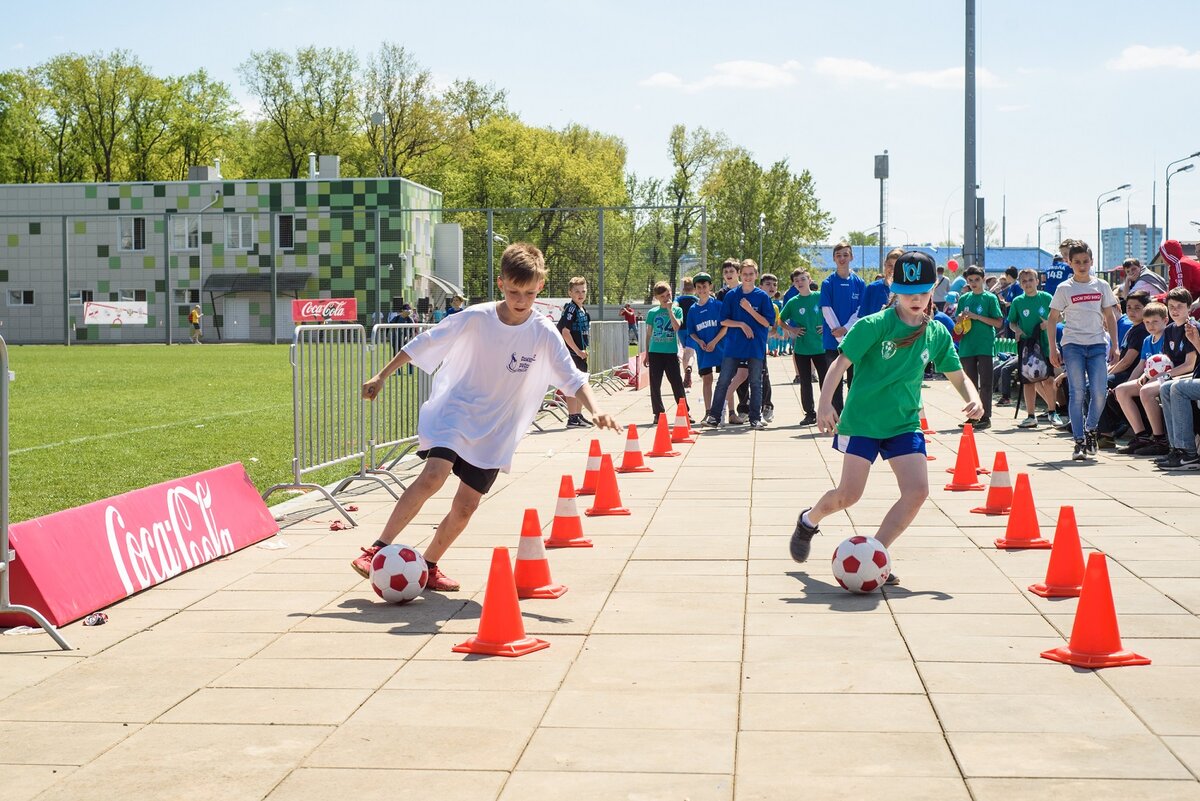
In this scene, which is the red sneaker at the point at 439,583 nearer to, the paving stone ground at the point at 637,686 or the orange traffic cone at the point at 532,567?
the paving stone ground at the point at 637,686

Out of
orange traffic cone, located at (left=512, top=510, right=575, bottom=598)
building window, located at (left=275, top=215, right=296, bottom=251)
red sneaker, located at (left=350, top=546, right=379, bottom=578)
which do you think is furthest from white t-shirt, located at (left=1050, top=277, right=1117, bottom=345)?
building window, located at (left=275, top=215, right=296, bottom=251)

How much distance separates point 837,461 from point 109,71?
80.4 metres

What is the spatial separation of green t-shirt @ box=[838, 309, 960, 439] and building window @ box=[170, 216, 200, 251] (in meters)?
61.8

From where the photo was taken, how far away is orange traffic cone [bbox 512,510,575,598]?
713 cm

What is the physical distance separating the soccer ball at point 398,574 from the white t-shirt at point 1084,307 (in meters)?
8.49

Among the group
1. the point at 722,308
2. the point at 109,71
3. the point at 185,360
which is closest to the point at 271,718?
the point at 722,308

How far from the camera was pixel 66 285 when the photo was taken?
164 ft

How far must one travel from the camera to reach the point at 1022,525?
27.7 feet

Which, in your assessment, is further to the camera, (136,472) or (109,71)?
(109,71)

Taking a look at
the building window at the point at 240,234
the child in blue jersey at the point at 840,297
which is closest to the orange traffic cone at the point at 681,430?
the child in blue jersey at the point at 840,297

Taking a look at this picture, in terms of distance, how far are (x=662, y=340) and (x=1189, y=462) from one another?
24.4 feet

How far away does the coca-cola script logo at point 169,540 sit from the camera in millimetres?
7199

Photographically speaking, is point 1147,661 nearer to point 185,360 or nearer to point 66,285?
point 185,360

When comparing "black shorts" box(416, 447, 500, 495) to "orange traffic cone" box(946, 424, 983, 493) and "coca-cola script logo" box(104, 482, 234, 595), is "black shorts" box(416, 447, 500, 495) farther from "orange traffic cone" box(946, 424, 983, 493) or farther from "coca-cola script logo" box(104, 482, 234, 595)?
"orange traffic cone" box(946, 424, 983, 493)
